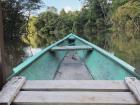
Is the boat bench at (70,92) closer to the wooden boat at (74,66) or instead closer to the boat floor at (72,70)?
the wooden boat at (74,66)

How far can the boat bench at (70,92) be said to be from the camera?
1.83 meters

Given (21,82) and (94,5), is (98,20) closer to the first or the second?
(94,5)

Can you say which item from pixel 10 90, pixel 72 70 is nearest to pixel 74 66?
pixel 72 70

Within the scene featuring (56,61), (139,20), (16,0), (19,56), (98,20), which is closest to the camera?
(56,61)

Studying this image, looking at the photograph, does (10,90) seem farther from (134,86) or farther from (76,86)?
(134,86)

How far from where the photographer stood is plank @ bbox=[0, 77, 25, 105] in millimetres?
1806

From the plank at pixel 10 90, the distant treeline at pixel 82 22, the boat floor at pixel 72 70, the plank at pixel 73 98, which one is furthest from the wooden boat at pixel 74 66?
the distant treeline at pixel 82 22

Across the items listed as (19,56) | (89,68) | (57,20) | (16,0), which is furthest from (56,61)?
(57,20)

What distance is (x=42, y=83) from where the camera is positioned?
7.00 feet

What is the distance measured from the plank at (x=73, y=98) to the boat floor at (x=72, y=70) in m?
1.98

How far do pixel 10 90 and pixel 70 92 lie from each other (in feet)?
1.09

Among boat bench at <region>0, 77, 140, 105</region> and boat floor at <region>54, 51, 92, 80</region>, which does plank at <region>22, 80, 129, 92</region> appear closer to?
boat bench at <region>0, 77, 140, 105</region>

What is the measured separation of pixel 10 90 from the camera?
194 centimetres

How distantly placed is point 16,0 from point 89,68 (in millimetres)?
12582
